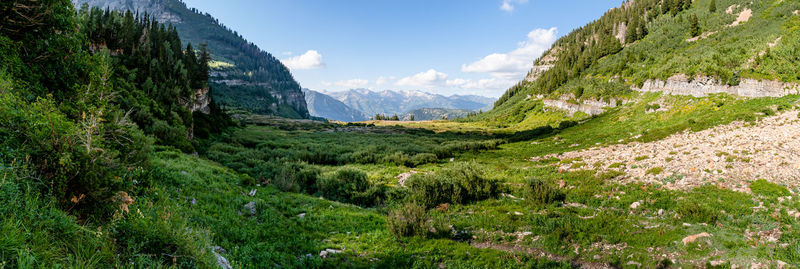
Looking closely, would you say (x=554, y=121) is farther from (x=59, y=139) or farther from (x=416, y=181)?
(x=59, y=139)

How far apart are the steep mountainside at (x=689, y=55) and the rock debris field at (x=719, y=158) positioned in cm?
1539

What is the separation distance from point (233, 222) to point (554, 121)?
67.8 m

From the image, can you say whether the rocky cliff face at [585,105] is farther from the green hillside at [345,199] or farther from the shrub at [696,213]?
the shrub at [696,213]

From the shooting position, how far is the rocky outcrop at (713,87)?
94.9ft

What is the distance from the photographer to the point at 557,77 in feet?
314

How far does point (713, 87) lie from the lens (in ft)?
121

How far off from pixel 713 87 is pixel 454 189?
42.8 m

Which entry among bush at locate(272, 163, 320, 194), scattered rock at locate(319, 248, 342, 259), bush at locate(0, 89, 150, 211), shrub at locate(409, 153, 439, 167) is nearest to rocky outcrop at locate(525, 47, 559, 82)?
shrub at locate(409, 153, 439, 167)

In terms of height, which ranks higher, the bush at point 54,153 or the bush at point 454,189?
the bush at point 54,153

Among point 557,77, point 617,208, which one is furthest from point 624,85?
point 617,208

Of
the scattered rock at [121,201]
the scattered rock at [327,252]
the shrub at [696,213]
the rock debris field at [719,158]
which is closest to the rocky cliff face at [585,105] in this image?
the rock debris field at [719,158]

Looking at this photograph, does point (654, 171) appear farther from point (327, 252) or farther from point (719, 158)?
point (327, 252)

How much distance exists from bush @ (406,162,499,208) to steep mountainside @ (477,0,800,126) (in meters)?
33.7

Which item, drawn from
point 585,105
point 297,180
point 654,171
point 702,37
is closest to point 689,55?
point 585,105
